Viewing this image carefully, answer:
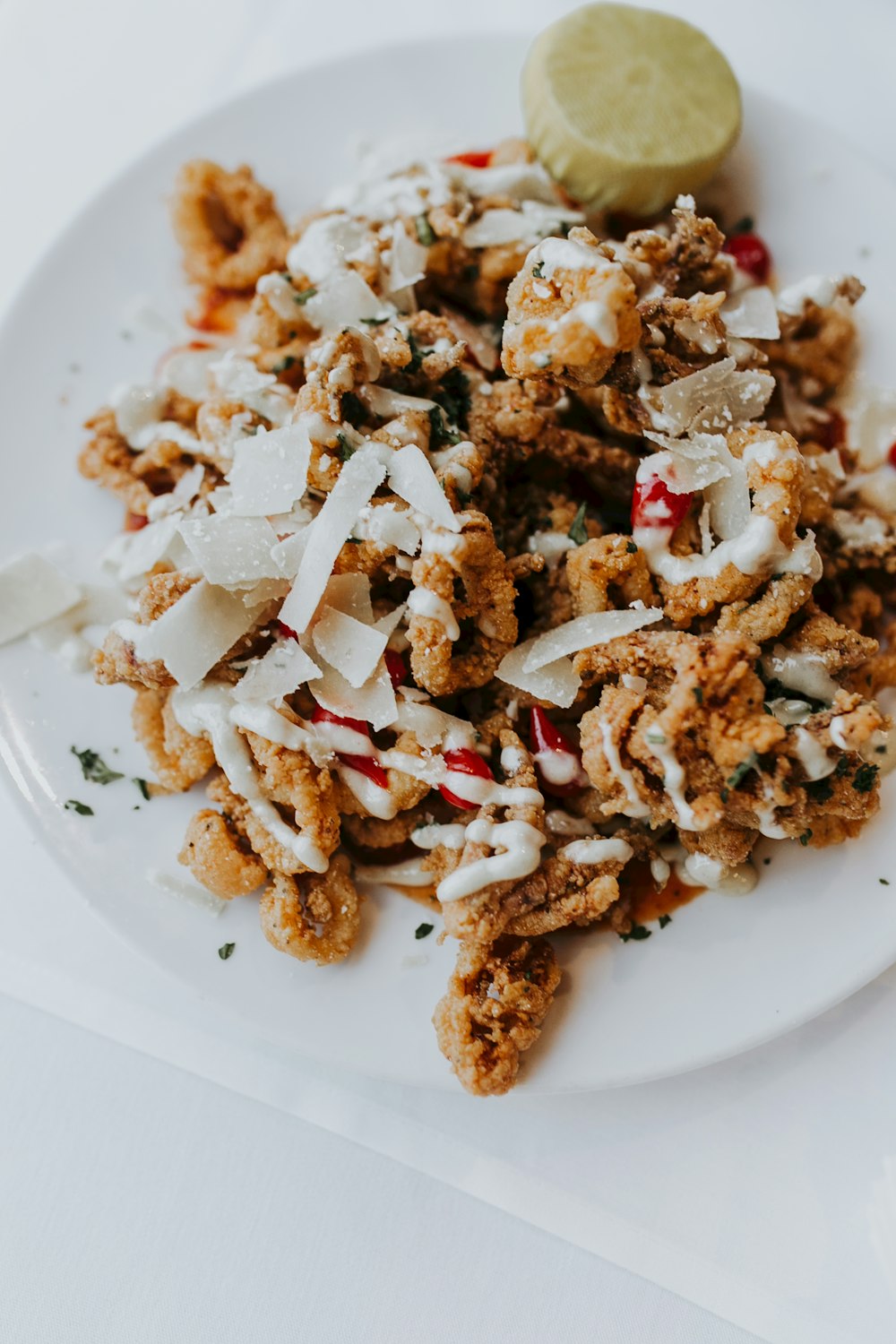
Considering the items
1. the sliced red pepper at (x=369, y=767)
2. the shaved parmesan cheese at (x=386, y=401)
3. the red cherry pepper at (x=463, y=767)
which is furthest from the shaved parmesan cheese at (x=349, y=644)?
the shaved parmesan cheese at (x=386, y=401)

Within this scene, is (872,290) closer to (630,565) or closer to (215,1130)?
(630,565)

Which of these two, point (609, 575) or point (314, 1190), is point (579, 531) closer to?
point (609, 575)

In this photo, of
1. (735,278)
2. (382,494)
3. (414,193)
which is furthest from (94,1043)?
(735,278)

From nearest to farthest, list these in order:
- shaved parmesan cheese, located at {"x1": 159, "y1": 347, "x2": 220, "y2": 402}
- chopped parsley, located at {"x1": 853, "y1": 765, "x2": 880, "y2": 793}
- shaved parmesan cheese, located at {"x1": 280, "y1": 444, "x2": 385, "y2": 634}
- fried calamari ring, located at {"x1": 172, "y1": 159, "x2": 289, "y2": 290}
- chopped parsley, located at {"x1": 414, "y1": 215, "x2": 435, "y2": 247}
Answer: chopped parsley, located at {"x1": 853, "y1": 765, "x2": 880, "y2": 793} → shaved parmesan cheese, located at {"x1": 280, "y1": 444, "x2": 385, "y2": 634} → chopped parsley, located at {"x1": 414, "y1": 215, "x2": 435, "y2": 247} → shaved parmesan cheese, located at {"x1": 159, "y1": 347, "x2": 220, "y2": 402} → fried calamari ring, located at {"x1": 172, "y1": 159, "x2": 289, "y2": 290}

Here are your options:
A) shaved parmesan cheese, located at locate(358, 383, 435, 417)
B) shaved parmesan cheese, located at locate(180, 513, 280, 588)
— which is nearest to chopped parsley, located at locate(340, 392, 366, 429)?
shaved parmesan cheese, located at locate(358, 383, 435, 417)

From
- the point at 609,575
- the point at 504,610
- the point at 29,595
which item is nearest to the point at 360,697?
the point at 504,610

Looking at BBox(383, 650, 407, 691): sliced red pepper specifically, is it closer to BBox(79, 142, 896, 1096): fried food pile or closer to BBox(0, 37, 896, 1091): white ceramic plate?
BBox(79, 142, 896, 1096): fried food pile
